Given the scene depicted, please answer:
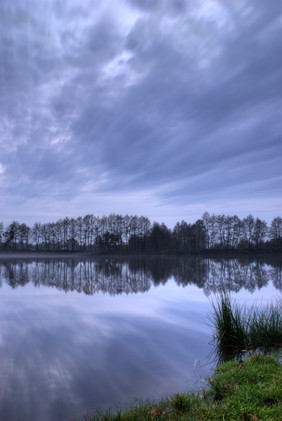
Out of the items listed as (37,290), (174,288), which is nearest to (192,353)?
(174,288)

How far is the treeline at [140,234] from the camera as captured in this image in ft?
315

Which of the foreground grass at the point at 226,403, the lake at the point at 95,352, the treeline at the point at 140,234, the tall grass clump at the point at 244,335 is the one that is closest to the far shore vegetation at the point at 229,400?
the foreground grass at the point at 226,403

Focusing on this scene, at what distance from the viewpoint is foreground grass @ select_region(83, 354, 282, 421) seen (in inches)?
160

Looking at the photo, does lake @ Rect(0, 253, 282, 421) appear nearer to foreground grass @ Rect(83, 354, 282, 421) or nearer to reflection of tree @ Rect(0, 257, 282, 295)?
foreground grass @ Rect(83, 354, 282, 421)

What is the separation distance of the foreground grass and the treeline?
→ 88.3 meters

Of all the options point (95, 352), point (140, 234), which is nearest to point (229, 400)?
point (95, 352)

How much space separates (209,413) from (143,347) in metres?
4.15

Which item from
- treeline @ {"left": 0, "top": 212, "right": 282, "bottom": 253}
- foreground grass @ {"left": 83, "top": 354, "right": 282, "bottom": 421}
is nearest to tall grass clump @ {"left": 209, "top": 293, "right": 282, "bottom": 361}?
foreground grass @ {"left": 83, "top": 354, "right": 282, "bottom": 421}

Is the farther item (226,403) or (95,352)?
(95,352)

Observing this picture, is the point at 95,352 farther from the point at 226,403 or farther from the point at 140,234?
the point at 140,234

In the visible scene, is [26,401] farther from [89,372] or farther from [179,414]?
[179,414]

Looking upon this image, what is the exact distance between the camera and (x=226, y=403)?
4.39 m

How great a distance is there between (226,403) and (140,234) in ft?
316

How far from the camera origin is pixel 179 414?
4320 millimetres
